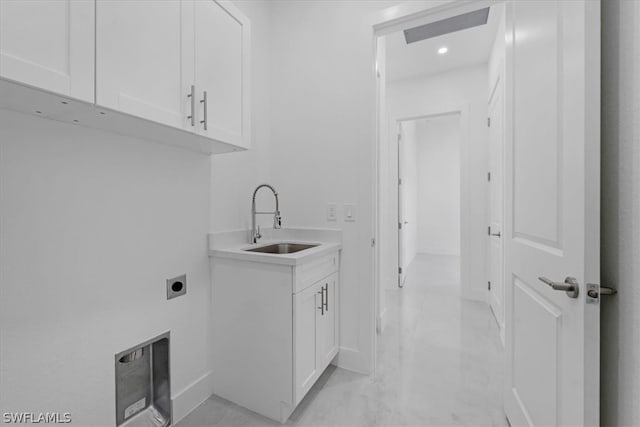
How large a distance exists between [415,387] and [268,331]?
1.06 metres

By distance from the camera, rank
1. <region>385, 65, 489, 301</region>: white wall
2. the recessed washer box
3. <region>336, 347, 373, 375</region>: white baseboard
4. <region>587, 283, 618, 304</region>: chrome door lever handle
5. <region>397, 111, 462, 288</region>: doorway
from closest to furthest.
Answer: <region>587, 283, 618, 304</region>: chrome door lever handle → the recessed washer box → <region>336, 347, 373, 375</region>: white baseboard → <region>385, 65, 489, 301</region>: white wall → <region>397, 111, 462, 288</region>: doorway

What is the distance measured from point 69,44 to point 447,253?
7.29m

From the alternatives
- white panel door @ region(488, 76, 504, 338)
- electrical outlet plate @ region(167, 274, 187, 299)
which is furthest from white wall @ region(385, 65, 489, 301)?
electrical outlet plate @ region(167, 274, 187, 299)

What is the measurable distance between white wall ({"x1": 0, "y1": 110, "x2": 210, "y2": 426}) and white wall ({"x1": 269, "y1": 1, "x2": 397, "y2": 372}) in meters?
0.85

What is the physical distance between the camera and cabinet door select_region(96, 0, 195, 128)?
90cm

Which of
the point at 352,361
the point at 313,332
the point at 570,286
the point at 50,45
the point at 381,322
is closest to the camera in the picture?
the point at 50,45

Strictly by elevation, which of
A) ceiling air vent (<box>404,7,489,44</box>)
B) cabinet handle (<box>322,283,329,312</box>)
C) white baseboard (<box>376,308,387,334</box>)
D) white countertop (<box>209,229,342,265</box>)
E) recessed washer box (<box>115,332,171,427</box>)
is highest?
ceiling air vent (<box>404,7,489,44</box>)

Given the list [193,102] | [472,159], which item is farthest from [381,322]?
[193,102]

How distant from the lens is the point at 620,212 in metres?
0.84

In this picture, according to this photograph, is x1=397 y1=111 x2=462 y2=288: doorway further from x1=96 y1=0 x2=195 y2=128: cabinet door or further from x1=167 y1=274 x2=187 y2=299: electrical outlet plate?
x1=96 y1=0 x2=195 y2=128: cabinet door

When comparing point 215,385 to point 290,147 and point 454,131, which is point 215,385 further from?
point 454,131

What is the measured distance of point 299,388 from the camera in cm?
144

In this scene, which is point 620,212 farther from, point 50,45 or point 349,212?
point 50,45

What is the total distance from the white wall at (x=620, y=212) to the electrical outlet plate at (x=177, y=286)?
1840mm
